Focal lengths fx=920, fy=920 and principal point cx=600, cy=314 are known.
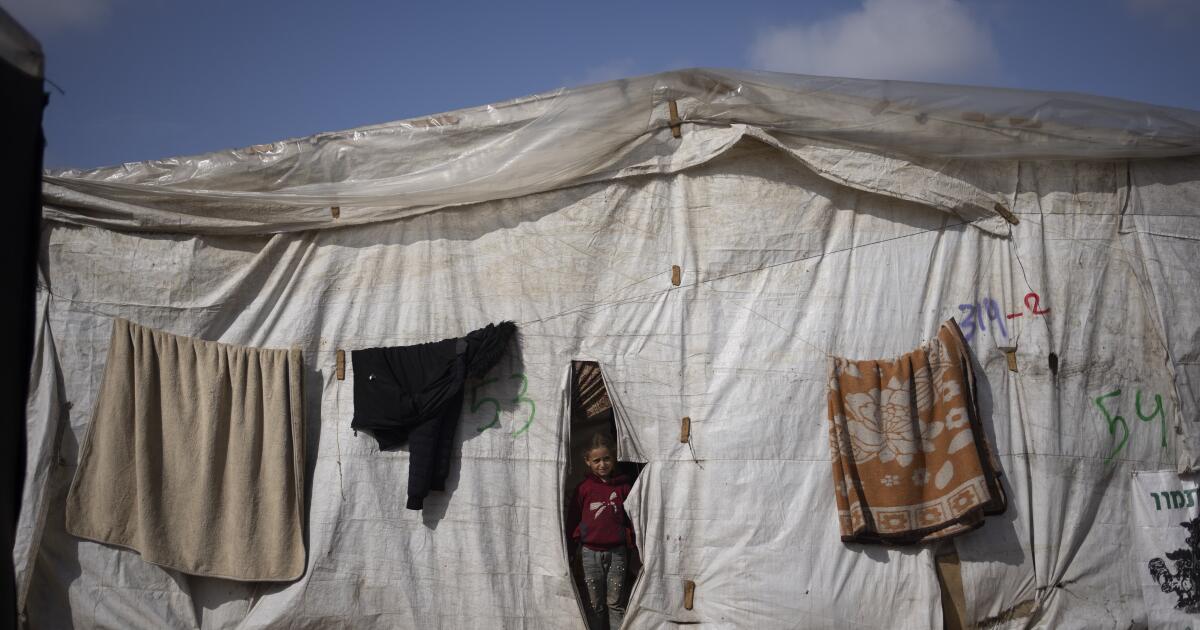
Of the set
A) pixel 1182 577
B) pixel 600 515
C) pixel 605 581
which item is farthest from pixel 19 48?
pixel 1182 577

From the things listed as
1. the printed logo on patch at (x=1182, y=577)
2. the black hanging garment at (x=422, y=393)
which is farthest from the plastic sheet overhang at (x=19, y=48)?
the printed logo on patch at (x=1182, y=577)

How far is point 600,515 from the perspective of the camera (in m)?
4.91

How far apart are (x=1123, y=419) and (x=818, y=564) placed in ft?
5.79

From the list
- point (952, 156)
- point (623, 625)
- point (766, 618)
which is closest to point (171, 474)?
point (623, 625)

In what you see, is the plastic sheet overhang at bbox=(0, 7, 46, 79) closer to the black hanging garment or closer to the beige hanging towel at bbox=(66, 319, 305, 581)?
the black hanging garment

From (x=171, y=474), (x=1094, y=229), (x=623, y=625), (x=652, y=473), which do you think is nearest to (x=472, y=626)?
(x=623, y=625)

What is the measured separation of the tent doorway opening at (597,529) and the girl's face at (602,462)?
0.01 metres

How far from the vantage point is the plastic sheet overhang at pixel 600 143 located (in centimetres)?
473

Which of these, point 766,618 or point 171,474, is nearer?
point 766,618

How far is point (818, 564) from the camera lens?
4570 millimetres

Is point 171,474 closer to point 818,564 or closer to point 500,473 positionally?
point 500,473

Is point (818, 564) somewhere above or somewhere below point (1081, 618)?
above

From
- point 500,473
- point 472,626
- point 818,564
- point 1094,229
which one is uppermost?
point 1094,229

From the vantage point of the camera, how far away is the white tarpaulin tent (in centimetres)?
465
